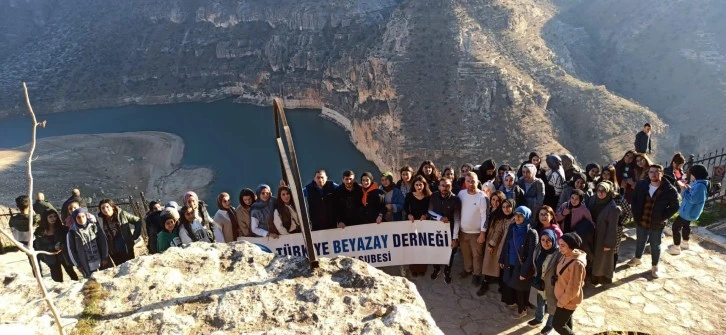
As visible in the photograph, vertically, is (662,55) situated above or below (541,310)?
above

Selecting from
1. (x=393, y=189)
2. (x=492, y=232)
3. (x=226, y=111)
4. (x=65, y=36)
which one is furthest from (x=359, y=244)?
(x=65, y=36)

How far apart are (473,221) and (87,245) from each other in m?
4.79

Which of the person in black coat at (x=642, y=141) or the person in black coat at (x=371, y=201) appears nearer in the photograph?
the person in black coat at (x=371, y=201)

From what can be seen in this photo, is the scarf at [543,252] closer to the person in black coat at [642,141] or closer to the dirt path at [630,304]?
the dirt path at [630,304]

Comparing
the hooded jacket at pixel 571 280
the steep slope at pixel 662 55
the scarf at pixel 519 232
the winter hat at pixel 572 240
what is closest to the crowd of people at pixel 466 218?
the scarf at pixel 519 232

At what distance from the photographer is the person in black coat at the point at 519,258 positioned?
4.92 meters

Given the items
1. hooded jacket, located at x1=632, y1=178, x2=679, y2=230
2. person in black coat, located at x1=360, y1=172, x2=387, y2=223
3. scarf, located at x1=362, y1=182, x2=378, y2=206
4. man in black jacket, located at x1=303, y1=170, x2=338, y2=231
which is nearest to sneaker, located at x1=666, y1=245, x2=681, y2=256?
hooded jacket, located at x1=632, y1=178, x2=679, y2=230

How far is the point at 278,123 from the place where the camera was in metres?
3.60

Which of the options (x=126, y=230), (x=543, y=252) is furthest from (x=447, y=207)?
(x=126, y=230)

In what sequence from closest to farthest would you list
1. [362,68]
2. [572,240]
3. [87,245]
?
[572,240] → [87,245] → [362,68]

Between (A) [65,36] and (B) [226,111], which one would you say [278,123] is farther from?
(A) [65,36]

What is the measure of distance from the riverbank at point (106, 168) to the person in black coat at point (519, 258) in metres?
33.7

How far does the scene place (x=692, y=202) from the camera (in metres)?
6.18

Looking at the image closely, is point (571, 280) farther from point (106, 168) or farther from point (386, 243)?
point (106, 168)
